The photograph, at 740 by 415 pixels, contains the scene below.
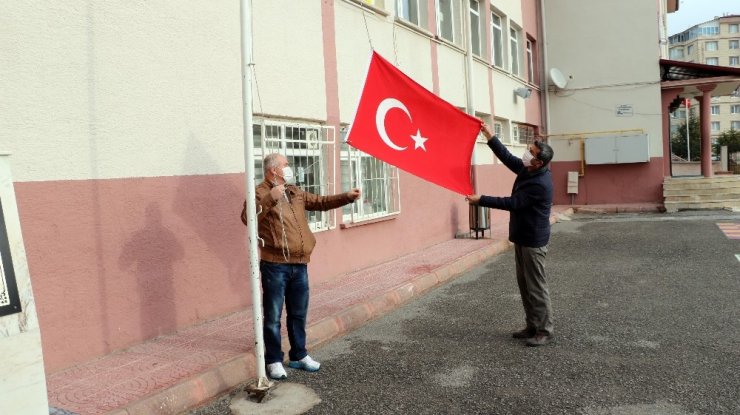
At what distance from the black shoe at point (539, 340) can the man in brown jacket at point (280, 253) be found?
6.59ft

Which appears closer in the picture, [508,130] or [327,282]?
[327,282]

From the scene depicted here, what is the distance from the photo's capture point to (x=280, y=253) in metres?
4.77

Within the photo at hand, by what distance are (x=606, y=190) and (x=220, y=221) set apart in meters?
18.6

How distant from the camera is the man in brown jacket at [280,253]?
475 centimetres

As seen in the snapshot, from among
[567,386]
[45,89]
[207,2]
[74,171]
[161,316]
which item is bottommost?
[567,386]

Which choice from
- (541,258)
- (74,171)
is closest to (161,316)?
(74,171)

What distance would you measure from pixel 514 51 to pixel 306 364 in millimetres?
17114

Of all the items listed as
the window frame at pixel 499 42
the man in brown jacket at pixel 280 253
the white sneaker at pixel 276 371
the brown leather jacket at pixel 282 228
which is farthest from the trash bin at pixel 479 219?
the white sneaker at pixel 276 371

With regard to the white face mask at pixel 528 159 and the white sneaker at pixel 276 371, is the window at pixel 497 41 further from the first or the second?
the white sneaker at pixel 276 371

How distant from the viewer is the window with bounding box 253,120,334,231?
24.0 feet

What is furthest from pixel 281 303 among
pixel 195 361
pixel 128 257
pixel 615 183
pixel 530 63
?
pixel 615 183

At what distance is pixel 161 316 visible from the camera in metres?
5.73

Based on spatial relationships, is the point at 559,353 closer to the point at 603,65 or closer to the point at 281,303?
the point at 281,303

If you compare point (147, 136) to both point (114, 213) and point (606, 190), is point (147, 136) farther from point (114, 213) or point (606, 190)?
point (606, 190)
